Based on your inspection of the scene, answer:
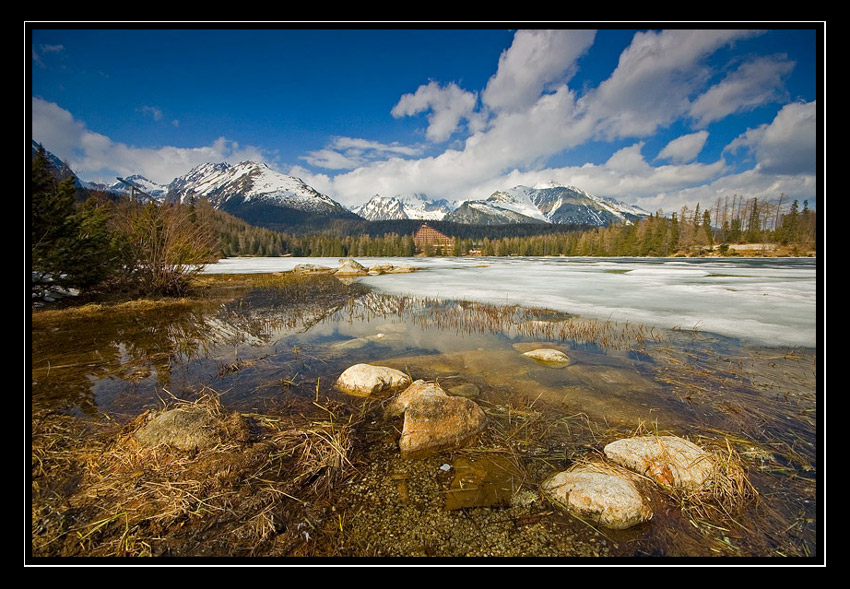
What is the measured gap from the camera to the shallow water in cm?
291

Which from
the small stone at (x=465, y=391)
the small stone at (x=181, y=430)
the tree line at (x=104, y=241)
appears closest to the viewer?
the small stone at (x=181, y=430)

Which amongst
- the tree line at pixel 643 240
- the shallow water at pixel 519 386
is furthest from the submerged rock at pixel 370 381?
the tree line at pixel 643 240

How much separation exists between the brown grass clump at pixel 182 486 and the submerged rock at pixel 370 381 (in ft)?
4.49

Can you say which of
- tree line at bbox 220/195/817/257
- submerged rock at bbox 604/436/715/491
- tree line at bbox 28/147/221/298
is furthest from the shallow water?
tree line at bbox 220/195/817/257

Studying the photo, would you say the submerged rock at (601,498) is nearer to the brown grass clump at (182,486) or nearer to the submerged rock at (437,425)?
the submerged rock at (437,425)

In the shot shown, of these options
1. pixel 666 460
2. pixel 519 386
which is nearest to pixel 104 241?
pixel 519 386

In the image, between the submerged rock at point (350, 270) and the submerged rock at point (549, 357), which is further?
the submerged rock at point (350, 270)

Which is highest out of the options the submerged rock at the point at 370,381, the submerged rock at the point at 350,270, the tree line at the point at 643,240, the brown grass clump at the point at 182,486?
the tree line at the point at 643,240

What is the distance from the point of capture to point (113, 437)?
4.14 m

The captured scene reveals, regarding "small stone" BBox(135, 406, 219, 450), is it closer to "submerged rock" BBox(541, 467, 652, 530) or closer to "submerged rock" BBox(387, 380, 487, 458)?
"submerged rock" BBox(387, 380, 487, 458)

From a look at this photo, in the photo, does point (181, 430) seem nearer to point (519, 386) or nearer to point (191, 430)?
point (191, 430)

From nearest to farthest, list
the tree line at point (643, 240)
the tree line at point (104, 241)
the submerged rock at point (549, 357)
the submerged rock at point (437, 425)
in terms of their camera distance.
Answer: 1. the submerged rock at point (437, 425)
2. the submerged rock at point (549, 357)
3. the tree line at point (104, 241)
4. the tree line at point (643, 240)

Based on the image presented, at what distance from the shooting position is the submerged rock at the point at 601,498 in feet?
9.43
